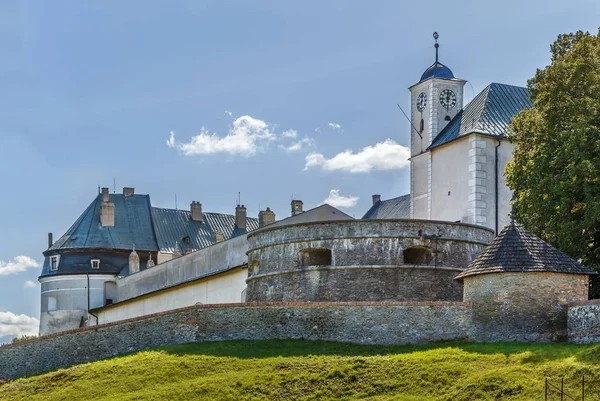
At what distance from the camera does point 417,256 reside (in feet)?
135

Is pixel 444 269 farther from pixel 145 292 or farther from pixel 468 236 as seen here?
pixel 145 292

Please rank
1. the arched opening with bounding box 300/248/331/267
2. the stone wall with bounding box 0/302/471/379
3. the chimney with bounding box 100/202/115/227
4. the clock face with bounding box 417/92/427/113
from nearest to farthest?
the stone wall with bounding box 0/302/471/379 < the arched opening with bounding box 300/248/331/267 < the clock face with bounding box 417/92/427/113 < the chimney with bounding box 100/202/115/227

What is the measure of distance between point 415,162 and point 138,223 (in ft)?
101

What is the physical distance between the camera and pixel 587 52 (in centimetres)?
4012

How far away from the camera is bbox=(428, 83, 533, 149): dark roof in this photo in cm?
4903

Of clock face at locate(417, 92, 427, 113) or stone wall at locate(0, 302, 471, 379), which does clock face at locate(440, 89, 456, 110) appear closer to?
clock face at locate(417, 92, 427, 113)

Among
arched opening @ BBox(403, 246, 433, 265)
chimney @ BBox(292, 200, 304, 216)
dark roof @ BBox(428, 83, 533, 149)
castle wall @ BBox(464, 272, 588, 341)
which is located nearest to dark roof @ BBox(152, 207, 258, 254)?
chimney @ BBox(292, 200, 304, 216)

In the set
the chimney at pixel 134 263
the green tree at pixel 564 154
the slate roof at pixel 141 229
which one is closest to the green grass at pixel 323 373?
the green tree at pixel 564 154

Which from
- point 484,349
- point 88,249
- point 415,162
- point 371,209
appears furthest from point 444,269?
point 88,249

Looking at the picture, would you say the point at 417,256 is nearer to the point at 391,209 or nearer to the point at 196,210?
the point at 391,209

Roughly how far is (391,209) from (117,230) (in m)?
23.3

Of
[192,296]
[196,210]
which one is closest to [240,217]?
[196,210]

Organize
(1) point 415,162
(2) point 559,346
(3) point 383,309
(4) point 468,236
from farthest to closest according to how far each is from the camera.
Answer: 1. (1) point 415,162
2. (4) point 468,236
3. (3) point 383,309
4. (2) point 559,346

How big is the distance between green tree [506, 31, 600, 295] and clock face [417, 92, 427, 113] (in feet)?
35.9
